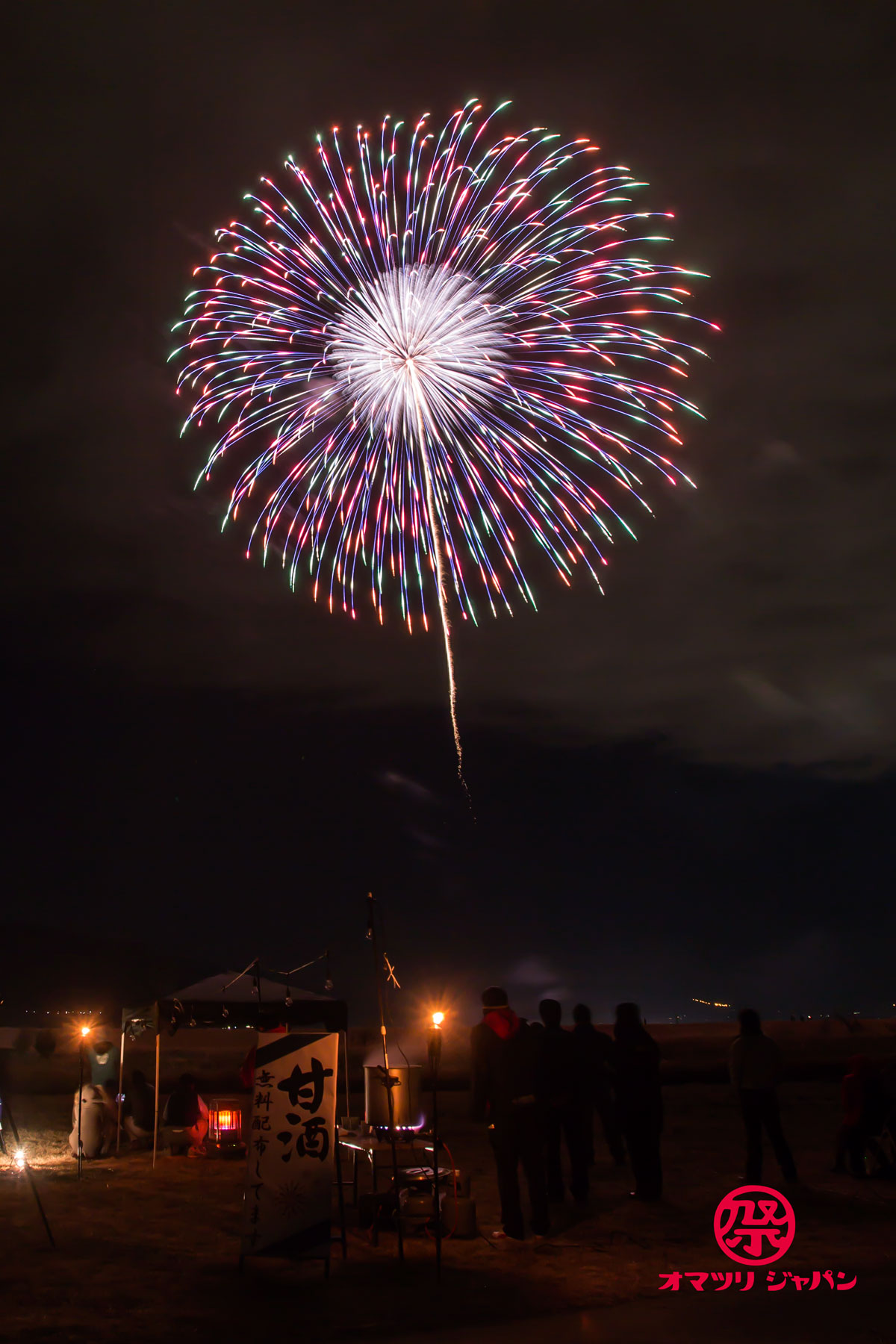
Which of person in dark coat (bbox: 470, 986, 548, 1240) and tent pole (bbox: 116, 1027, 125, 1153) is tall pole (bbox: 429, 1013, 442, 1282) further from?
tent pole (bbox: 116, 1027, 125, 1153)

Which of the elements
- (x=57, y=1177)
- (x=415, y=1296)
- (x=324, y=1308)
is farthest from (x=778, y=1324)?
(x=57, y=1177)

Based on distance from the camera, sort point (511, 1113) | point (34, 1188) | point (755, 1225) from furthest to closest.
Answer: point (755, 1225) < point (511, 1113) < point (34, 1188)

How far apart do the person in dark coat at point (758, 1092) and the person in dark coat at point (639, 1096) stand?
0.81m

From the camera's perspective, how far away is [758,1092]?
32.1 ft

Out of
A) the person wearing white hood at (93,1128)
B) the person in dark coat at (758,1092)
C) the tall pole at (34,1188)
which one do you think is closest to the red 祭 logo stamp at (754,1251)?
the person in dark coat at (758,1092)

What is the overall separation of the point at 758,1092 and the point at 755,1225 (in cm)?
159

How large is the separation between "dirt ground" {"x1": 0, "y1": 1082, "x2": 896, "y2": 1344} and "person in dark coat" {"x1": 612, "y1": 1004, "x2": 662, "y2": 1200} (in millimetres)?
305

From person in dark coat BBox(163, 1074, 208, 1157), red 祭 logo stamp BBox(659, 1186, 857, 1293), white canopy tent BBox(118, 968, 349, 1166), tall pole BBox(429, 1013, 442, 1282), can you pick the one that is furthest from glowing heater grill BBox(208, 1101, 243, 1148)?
red 祭 logo stamp BBox(659, 1186, 857, 1293)

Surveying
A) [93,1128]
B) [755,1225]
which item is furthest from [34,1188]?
[93,1128]

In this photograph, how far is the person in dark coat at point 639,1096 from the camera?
31.8 ft

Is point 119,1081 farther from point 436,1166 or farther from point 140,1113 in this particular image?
point 436,1166

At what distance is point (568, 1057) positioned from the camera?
390 inches

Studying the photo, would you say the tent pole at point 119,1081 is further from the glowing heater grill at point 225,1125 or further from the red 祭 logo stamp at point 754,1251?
the red 祭 logo stamp at point 754,1251

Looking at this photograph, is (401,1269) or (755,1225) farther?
(755,1225)
